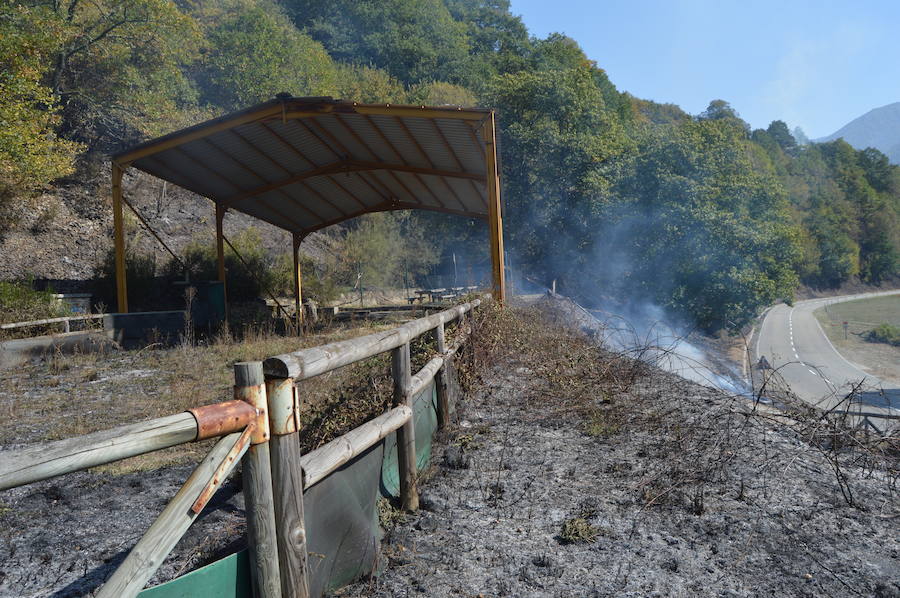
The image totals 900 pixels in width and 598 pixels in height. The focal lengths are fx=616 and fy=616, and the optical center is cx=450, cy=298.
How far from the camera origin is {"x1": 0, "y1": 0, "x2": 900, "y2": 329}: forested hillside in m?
19.3

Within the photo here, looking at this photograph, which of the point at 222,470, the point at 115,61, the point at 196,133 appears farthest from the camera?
the point at 115,61

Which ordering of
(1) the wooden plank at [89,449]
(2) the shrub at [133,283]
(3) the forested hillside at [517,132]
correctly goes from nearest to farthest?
(1) the wooden plank at [89,449]
(2) the shrub at [133,283]
(3) the forested hillside at [517,132]

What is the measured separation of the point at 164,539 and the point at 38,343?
1039 centimetres

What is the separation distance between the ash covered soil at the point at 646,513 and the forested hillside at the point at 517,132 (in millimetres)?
5146

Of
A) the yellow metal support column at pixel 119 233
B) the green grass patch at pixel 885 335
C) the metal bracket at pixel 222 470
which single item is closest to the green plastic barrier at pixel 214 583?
the metal bracket at pixel 222 470

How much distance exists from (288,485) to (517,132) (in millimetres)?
31723

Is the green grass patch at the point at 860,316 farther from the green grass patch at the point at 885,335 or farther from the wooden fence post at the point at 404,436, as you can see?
the wooden fence post at the point at 404,436

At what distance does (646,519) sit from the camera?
3.57 m

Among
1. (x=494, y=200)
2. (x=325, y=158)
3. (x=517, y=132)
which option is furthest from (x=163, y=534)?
(x=517, y=132)

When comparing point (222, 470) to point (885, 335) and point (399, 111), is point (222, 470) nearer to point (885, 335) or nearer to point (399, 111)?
point (399, 111)

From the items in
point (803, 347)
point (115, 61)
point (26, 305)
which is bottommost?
point (803, 347)

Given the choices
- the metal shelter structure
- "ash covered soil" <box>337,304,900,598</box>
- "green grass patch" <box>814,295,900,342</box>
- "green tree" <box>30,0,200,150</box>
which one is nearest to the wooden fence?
"ash covered soil" <box>337,304,900,598</box>

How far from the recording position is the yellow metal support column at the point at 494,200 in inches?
445

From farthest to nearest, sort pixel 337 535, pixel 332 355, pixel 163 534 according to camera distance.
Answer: pixel 337 535 → pixel 332 355 → pixel 163 534
